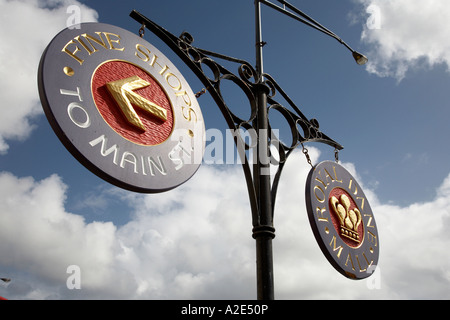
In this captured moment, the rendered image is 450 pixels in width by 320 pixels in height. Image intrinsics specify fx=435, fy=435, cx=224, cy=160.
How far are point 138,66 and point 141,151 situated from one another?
43.4 inches

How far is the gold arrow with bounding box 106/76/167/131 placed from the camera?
163 inches

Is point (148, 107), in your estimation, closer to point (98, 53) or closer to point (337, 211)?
point (98, 53)

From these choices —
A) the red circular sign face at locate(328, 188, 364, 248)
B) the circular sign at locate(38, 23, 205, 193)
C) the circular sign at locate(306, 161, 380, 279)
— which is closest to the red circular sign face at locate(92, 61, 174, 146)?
the circular sign at locate(38, 23, 205, 193)

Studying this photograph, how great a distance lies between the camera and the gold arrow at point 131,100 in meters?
4.14

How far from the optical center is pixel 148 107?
14.5ft

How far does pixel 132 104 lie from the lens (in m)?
4.26

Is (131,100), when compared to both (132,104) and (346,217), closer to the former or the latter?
(132,104)

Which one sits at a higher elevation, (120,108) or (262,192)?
(120,108)

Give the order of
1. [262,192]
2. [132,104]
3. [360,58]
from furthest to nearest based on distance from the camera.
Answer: [360,58] → [262,192] → [132,104]

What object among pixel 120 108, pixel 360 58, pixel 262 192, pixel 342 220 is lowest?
pixel 342 220

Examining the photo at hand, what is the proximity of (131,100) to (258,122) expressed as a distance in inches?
92.0

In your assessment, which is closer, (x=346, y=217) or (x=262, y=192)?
(x=262, y=192)

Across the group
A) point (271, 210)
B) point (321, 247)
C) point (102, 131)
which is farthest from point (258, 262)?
point (102, 131)

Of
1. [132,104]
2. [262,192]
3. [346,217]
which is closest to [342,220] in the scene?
[346,217]
